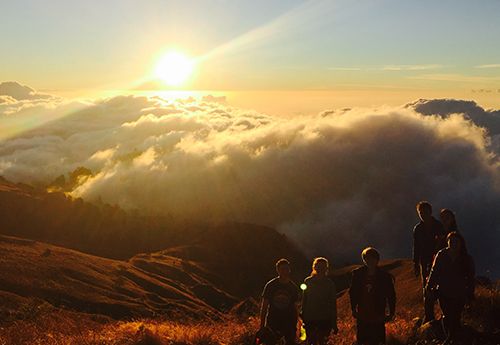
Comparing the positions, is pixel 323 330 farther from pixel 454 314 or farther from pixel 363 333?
pixel 454 314

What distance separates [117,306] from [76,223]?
184 ft

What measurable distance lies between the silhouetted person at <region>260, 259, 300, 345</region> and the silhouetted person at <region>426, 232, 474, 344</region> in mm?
2341

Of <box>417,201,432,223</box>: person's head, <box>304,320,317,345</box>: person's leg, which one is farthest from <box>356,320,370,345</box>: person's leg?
<box>417,201,432,223</box>: person's head

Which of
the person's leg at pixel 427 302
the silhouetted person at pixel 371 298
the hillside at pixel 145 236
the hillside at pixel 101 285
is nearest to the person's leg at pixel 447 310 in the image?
the person's leg at pixel 427 302

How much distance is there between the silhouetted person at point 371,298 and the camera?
730cm

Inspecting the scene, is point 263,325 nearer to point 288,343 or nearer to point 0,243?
point 288,343

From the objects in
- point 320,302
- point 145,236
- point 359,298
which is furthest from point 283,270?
point 145,236

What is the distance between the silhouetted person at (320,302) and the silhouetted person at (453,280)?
5.75ft

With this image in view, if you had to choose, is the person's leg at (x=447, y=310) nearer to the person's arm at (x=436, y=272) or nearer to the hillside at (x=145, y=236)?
the person's arm at (x=436, y=272)

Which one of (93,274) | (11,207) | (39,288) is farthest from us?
(11,207)

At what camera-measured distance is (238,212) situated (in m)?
185

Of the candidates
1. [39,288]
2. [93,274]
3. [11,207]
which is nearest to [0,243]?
[93,274]

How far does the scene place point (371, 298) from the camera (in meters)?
7.39

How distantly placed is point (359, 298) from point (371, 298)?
0.18 m
